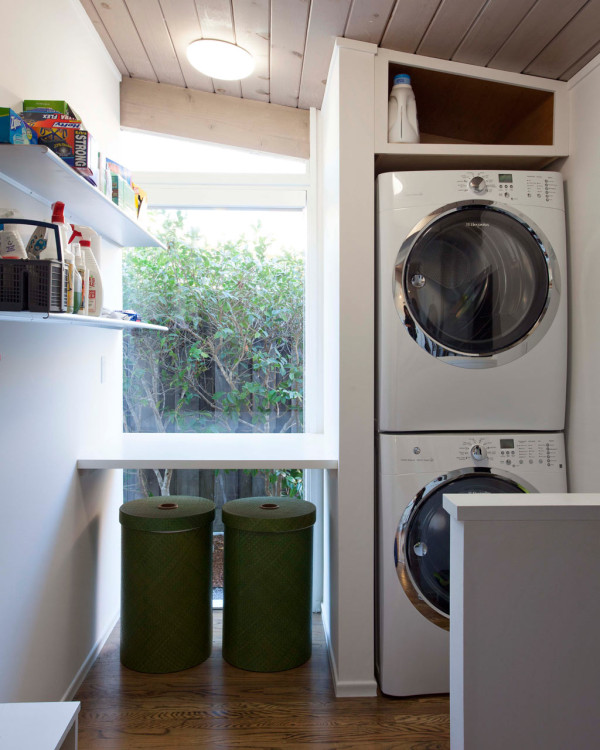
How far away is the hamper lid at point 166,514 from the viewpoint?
7.81 feet

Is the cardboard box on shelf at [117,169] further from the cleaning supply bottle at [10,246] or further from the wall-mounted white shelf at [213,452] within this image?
the wall-mounted white shelf at [213,452]

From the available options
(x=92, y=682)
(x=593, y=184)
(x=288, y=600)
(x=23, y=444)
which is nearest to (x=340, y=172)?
(x=593, y=184)

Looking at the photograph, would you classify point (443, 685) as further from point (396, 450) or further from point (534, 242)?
point (534, 242)

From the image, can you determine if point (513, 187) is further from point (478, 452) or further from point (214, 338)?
point (214, 338)

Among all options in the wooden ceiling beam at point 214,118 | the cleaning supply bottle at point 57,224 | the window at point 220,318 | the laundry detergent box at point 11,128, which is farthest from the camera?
the window at point 220,318

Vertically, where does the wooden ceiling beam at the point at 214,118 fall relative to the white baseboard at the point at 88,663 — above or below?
above

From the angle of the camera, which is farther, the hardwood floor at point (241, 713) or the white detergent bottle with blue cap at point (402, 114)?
the white detergent bottle with blue cap at point (402, 114)

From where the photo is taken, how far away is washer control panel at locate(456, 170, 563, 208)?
7.06 feet

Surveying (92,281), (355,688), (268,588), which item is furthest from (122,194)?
(355,688)

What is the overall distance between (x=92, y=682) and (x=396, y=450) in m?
1.42

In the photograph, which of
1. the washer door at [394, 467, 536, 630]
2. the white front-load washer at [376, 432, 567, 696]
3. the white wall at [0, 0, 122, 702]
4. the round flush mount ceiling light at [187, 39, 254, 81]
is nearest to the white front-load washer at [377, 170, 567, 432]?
the white front-load washer at [376, 432, 567, 696]

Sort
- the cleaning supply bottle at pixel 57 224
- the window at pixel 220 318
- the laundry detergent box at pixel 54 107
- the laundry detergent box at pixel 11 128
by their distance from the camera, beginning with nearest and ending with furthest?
the laundry detergent box at pixel 11 128, the cleaning supply bottle at pixel 57 224, the laundry detergent box at pixel 54 107, the window at pixel 220 318

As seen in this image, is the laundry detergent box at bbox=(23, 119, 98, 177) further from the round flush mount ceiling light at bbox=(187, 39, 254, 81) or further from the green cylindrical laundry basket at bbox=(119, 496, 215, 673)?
the green cylindrical laundry basket at bbox=(119, 496, 215, 673)

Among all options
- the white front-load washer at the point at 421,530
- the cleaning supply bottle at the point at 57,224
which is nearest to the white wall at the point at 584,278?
the white front-load washer at the point at 421,530
